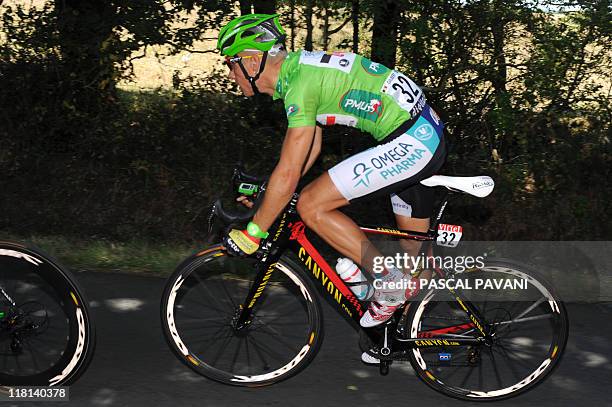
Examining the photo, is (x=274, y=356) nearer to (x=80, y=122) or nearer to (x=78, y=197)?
(x=78, y=197)

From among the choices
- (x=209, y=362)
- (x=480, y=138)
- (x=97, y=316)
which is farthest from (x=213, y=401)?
(x=480, y=138)

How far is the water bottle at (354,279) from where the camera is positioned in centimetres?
461

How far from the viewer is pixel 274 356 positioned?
4.98 meters

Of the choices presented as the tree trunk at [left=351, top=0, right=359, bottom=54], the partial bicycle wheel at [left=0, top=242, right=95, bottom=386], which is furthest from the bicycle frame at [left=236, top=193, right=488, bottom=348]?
the tree trunk at [left=351, top=0, right=359, bottom=54]

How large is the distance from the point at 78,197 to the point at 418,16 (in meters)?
3.94

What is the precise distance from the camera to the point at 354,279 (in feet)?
15.2

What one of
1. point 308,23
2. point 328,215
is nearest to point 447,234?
point 328,215

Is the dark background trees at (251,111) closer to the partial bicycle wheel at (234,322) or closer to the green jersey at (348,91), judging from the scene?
the partial bicycle wheel at (234,322)

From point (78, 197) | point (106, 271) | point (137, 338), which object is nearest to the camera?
point (137, 338)

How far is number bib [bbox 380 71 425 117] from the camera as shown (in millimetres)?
4438

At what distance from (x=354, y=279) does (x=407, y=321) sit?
0.39m

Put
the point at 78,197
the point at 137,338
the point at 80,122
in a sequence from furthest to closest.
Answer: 1. the point at 80,122
2. the point at 78,197
3. the point at 137,338

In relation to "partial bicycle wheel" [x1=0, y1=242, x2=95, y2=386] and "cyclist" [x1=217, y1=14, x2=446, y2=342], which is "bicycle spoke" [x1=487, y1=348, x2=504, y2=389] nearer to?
"cyclist" [x1=217, y1=14, x2=446, y2=342]

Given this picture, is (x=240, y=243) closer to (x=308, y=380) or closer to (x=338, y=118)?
(x=338, y=118)
